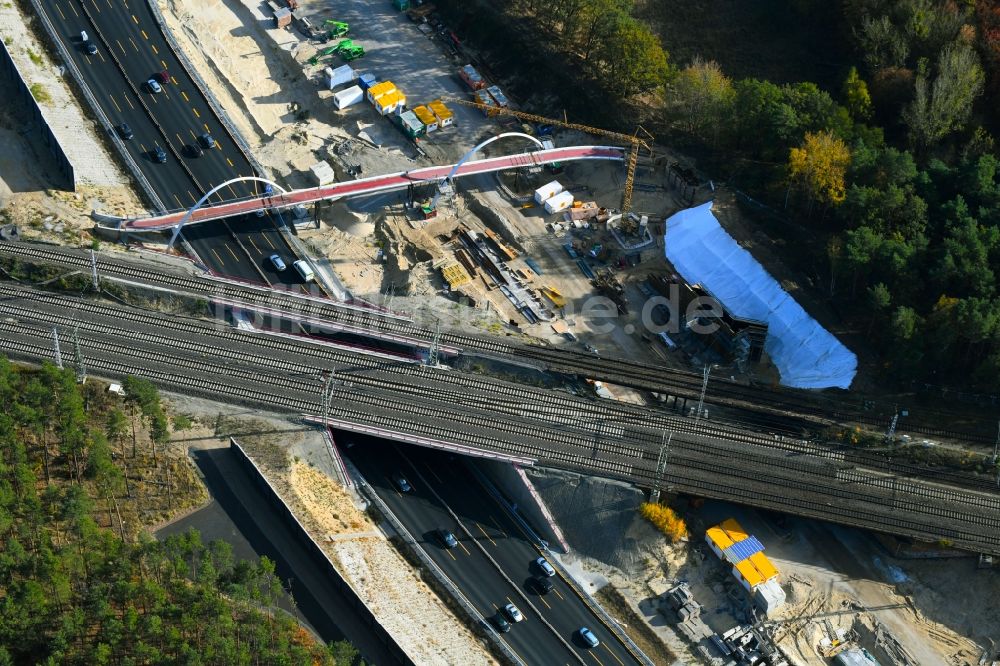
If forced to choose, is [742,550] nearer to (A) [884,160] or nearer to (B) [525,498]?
(B) [525,498]

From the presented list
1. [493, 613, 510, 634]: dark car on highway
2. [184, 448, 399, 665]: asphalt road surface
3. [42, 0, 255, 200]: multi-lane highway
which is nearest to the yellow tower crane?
[42, 0, 255, 200]: multi-lane highway

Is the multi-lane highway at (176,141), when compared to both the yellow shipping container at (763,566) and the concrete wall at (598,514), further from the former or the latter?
the yellow shipping container at (763,566)

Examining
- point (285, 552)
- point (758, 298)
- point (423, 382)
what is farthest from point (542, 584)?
point (758, 298)

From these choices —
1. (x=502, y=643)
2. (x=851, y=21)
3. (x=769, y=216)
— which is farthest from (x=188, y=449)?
(x=851, y=21)

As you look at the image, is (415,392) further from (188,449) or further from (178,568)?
(178,568)

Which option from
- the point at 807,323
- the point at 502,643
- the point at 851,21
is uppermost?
the point at 851,21

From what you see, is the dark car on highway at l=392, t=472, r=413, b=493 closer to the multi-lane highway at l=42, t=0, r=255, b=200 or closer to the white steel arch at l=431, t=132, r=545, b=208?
the white steel arch at l=431, t=132, r=545, b=208
